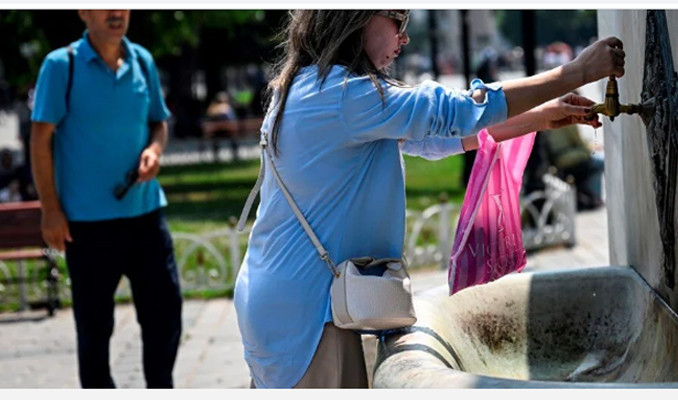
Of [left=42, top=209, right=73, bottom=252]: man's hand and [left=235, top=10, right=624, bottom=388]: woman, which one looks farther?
[left=42, top=209, right=73, bottom=252]: man's hand

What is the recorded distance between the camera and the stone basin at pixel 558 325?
428 centimetres

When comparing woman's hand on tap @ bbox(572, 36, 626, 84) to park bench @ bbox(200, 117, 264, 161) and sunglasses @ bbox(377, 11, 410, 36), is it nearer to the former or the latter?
sunglasses @ bbox(377, 11, 410, 36)

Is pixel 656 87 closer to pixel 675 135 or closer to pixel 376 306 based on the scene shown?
pixel 675 135

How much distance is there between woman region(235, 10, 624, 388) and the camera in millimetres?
3605

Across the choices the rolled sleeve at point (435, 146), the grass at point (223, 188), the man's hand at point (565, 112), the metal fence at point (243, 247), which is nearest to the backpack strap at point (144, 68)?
the rolled sleeve at point (435, 146)

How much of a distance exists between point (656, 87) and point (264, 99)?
3.76 ft

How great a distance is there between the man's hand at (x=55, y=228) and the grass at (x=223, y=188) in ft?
29.2

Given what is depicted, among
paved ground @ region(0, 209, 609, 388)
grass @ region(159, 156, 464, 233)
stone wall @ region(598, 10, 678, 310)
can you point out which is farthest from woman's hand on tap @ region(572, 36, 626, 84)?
grass @ region(159, 156, 464, 233)

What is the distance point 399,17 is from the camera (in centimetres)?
373

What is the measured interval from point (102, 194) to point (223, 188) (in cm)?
1514

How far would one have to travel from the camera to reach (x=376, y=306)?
371 centimetres

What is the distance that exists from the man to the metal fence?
351 centimetres

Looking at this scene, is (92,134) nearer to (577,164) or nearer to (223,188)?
(577,164)

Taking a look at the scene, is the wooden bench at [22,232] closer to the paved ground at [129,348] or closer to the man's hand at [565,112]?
the paved ground at [129,348]
